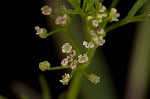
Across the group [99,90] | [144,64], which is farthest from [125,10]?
[99,90]

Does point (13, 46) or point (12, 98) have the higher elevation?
point (13, 46)

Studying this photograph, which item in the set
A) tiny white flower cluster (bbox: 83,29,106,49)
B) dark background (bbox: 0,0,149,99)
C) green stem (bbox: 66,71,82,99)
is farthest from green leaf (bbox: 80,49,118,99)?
tiny white flower cluster (bbox: 83,29,106,49)

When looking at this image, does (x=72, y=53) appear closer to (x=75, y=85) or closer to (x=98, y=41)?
(x=98, y=41)

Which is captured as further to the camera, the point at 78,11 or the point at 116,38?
the point at 116,38

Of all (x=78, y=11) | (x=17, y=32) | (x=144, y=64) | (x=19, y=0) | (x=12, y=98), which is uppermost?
(x=78, y=11)

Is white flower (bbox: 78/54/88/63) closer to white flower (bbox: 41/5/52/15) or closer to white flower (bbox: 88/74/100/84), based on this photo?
white flower (bbox: 88/74/100/84)

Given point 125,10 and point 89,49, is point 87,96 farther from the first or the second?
point 89,49
